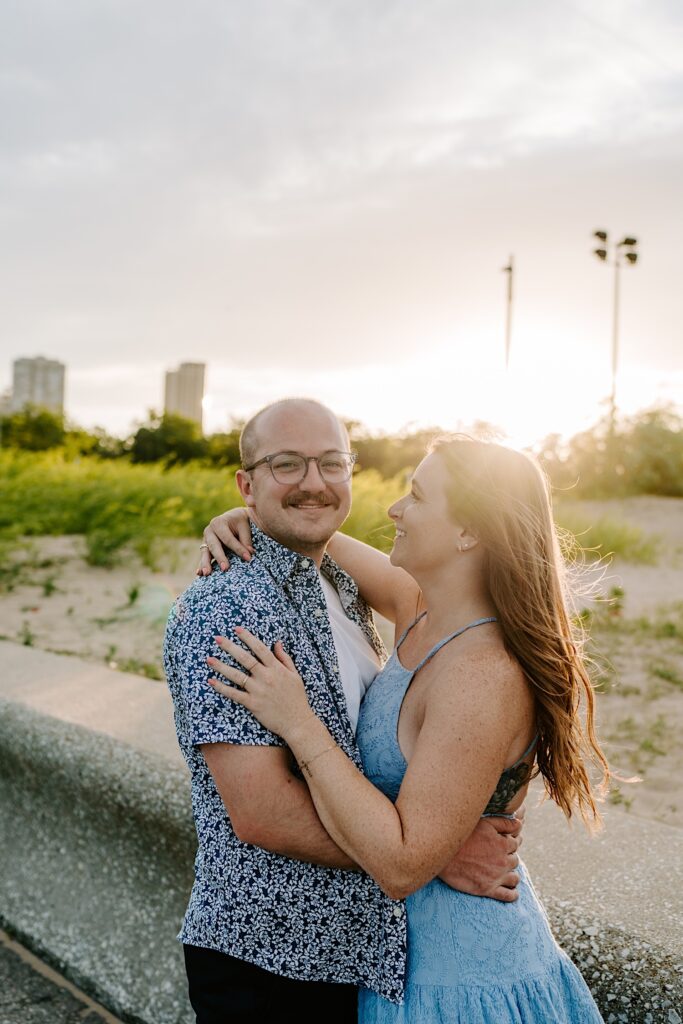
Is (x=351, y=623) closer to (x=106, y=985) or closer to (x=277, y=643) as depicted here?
(x=277, y=643)

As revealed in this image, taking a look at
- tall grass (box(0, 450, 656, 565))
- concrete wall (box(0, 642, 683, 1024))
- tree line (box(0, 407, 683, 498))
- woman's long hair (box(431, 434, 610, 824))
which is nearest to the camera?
woman's long hair (box(431, 434, 610, 824))

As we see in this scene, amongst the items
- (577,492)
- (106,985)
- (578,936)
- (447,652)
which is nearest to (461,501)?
(447,652)

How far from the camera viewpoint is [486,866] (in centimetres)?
192

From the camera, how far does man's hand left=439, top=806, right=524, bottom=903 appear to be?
6.27 feet

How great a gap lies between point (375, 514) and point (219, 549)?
7821 mm

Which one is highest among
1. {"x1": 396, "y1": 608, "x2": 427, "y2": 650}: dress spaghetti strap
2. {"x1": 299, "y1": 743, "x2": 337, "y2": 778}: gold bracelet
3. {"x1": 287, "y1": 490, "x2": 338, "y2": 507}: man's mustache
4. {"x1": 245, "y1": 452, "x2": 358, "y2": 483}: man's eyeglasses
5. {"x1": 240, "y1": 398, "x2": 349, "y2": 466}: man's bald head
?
{"x1": 240, "y1": 398, "x2": 349, "y2": 466}: man's bald head

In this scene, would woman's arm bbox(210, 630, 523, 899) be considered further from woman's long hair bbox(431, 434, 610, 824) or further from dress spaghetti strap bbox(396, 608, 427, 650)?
dress spaghetti strap bbox(396, 608, 427, 650)

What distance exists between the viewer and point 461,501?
196cm

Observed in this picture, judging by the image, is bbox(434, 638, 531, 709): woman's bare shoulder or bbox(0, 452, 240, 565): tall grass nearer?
bbox(434, 638, 531, 709): woman's bare shoulder

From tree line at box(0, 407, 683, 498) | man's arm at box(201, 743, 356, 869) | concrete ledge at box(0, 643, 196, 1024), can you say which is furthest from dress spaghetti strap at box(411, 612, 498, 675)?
tree line at box(0, 407, 683, 498)

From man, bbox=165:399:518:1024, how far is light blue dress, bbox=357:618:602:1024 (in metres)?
0.04

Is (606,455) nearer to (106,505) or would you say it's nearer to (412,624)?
(106,505)

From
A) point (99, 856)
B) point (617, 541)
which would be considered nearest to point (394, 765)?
point (99, 856)

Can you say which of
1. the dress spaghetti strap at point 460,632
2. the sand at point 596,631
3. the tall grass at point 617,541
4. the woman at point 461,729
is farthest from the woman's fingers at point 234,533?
the tall grass at point 617,541
